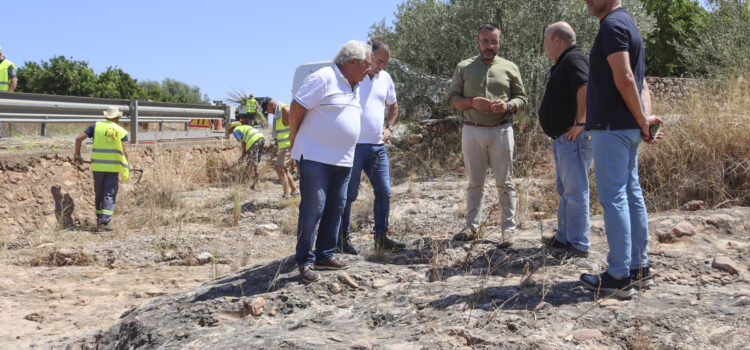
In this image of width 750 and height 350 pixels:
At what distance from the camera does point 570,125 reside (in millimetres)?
4047

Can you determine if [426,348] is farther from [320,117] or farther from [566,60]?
[566,60]

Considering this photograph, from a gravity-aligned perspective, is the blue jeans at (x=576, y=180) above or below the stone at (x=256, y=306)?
above

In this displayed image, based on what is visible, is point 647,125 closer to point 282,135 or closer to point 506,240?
point 506,240

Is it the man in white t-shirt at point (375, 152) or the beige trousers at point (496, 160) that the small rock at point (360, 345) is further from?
the beige trousers at point (496, 160)

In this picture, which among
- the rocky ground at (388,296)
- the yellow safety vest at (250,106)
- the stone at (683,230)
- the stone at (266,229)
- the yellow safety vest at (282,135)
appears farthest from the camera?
the yellow safety vest at (250,106)

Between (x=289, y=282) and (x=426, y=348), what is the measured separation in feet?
4.56

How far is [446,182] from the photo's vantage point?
9.48 m

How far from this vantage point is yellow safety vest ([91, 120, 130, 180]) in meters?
7.49

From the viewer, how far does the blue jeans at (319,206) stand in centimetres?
371

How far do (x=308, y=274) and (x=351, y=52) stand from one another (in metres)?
1.49

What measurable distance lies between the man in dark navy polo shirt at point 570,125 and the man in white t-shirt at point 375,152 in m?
1.27

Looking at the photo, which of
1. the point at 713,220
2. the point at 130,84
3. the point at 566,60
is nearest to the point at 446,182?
the point at 713,220

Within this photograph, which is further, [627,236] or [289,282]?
[289,282]

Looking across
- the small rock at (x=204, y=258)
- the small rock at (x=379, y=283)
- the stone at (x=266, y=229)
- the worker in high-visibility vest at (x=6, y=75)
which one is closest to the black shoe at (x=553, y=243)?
the small rock at (x=379, y=283)
